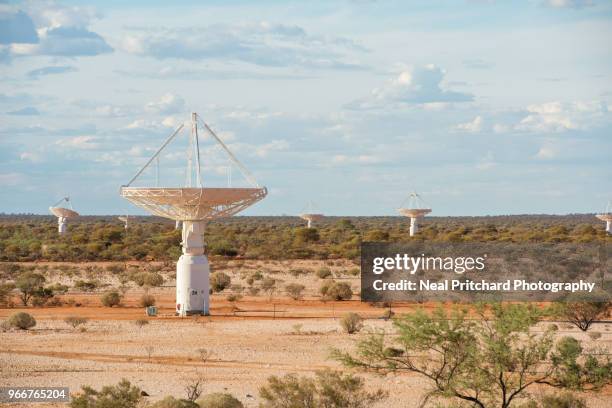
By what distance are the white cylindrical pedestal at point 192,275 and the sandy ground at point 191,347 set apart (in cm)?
106

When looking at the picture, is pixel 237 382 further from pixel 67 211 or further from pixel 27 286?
pixel 67 211

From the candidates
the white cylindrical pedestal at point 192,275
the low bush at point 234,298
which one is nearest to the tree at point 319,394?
the white cylindrical pedestal at point 192,275

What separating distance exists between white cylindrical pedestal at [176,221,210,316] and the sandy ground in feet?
3.47

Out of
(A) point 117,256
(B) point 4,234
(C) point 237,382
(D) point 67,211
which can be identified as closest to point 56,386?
(C) point 237,382

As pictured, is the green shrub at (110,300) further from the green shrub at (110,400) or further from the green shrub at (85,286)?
the green shrub at (110,400)

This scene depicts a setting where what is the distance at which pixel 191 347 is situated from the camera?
37844mm

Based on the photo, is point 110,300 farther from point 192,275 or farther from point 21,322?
point 21,322

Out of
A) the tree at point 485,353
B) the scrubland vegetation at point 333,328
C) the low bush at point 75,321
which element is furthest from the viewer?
the low bush at point 75,321

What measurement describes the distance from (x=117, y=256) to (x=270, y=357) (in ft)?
185

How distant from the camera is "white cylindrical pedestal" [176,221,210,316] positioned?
47.4 metres

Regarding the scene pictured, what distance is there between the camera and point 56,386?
29219 millimetres

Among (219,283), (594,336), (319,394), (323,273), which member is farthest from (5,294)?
(319,394)

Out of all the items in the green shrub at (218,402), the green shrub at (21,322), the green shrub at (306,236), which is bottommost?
the green shrub at (218,402)

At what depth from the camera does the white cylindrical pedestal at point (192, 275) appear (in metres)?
47.4
